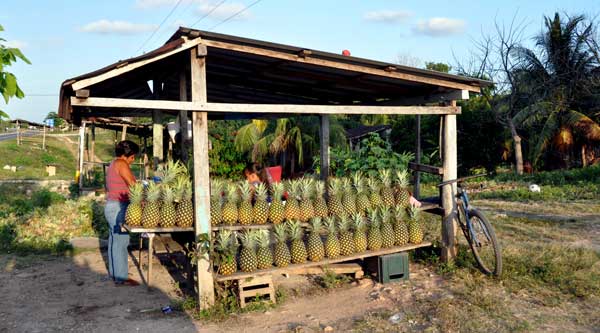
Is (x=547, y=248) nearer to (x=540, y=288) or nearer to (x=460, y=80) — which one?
(x=540, y=288)

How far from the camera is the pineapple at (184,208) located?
19.5 feet

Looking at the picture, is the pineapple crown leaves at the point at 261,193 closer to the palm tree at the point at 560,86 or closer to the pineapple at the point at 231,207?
the pineapple at the point at 231,207

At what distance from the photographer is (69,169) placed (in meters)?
33.0

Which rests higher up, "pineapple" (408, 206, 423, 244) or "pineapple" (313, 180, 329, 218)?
"pineapple" (313, 180, 329, 218)

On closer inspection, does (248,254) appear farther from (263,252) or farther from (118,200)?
(118,200)

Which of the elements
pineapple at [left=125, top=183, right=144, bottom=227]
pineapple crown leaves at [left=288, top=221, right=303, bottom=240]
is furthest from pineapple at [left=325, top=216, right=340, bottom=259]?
pineapple at [left=125, top=183, right=144, bottom=227]

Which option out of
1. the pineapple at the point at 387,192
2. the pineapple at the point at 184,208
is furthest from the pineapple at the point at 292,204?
Result: the pineapple at the point at 387,192

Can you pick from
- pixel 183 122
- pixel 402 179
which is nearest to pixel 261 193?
pixel 402 179

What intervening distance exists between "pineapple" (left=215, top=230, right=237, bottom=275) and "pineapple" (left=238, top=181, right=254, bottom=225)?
1.26 ft

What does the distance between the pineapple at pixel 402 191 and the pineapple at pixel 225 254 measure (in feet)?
8.32

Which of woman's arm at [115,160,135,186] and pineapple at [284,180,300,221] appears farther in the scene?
woman's arm at [115,160,135,186]

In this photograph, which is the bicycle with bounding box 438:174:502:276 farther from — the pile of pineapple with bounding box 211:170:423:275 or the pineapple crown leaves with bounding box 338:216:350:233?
the pineapple crown leaves with bounding box 338:216:350:233

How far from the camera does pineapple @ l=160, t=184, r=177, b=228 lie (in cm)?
593

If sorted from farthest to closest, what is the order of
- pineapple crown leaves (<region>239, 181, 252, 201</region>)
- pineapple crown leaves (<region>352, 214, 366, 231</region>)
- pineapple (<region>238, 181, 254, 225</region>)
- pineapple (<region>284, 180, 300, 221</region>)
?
pineapple crown leaves (<region>352, 214, 366, 231</region>), pineapple (<region>284, 180, 300, 221</region>), pineapple crown leaves (<region>239, 181, 252, 201</region>), pineapple (<region>238, 181, 254, 225</region>)
